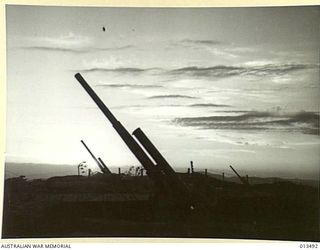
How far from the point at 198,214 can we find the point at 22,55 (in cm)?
30

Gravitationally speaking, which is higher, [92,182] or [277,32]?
Result: [277,32]

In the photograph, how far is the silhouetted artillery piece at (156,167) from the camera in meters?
0.69

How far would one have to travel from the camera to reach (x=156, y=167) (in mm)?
685

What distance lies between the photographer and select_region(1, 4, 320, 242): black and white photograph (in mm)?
678

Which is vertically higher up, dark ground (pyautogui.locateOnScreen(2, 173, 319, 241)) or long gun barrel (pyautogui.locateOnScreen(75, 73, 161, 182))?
long gun barrel (pyautogui.locateOnScreen(75, 73, 161, 182))

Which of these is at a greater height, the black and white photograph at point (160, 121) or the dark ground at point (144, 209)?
the black and white photograph at point (160, 121)

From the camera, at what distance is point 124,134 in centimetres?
69

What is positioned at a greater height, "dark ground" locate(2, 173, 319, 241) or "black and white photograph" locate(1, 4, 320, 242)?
"black and white photograph" locate(1, 4, 320, 242)

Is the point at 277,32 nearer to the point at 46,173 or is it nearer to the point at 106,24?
the point at 106,24

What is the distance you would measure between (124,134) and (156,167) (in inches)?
2.3

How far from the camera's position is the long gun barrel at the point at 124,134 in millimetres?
688

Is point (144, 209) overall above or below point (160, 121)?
below

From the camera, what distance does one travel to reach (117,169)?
2.27ft

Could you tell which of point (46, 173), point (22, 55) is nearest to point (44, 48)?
point (22, 55)
